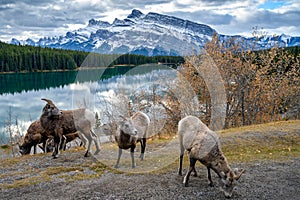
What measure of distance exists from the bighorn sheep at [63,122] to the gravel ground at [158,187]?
200 cm

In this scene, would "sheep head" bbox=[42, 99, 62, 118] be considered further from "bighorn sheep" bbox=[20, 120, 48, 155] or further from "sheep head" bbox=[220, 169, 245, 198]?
"sheep head" bbox=[220, 169, 245, 198]

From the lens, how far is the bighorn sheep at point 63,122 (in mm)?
15117

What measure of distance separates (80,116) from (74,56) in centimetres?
15076

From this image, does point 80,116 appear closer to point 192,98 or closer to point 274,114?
point 192,98

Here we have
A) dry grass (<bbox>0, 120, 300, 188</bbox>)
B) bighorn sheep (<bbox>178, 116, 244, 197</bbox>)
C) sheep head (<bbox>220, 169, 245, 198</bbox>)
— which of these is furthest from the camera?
dry grass (<bbox>0, 120, 300, 188</bbox>)

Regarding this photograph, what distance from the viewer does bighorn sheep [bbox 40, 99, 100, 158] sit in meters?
15.1

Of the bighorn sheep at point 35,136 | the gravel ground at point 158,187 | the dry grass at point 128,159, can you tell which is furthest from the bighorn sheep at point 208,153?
the bighorn sheep at point 35,136

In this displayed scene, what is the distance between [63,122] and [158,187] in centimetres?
644

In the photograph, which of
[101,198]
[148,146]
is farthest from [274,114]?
[101,198]

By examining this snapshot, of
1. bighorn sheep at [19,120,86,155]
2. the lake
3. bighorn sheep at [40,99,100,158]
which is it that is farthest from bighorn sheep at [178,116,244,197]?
the lake

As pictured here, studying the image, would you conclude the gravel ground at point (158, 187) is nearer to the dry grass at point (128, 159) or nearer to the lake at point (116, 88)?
the dry grass at point (128, 159)

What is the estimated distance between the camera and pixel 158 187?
37.7ft

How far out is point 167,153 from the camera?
17.3 meters

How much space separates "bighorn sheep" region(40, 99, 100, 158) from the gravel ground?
2.00m
